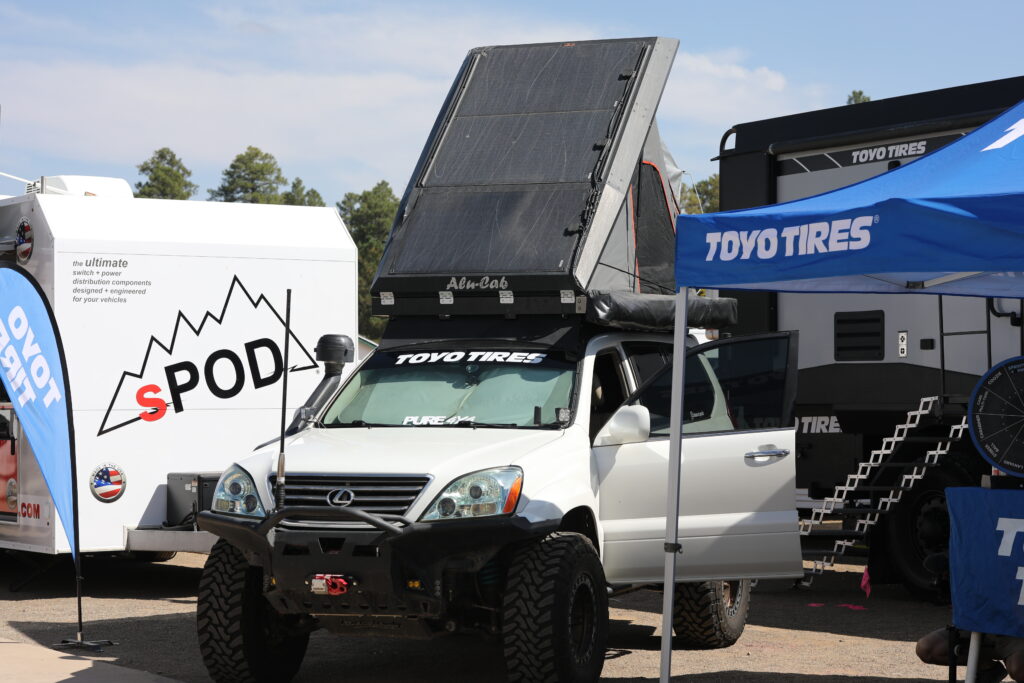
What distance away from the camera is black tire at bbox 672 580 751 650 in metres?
8.40

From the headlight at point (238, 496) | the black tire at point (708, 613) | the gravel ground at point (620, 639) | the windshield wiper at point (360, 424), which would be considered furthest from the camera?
the black tire at point (708, 613)

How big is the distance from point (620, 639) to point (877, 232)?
3944 millimetres

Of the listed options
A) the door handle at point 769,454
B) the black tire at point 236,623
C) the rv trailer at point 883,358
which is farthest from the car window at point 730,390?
the black tire at point 236,623

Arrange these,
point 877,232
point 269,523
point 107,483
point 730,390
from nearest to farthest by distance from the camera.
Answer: point 877,232, point 269,523, point 730,390, point 107,483

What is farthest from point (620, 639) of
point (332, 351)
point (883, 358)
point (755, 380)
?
point (883, 358)

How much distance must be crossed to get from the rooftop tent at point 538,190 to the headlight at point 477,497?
1.59 metres

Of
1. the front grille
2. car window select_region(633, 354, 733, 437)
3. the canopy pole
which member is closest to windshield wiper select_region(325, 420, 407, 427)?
the front grille

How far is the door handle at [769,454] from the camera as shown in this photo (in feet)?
25.3

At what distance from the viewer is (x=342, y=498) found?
685cm

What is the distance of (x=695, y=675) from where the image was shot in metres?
7.81

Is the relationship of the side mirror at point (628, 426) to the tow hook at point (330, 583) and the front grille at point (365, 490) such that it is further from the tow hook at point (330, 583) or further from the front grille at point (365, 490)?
the tow hook at point (330, 583)

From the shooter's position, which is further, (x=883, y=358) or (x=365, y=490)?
(x=883, y=358)

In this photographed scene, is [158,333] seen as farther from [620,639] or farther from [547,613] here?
[547,613]

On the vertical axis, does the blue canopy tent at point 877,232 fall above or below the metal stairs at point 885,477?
above
